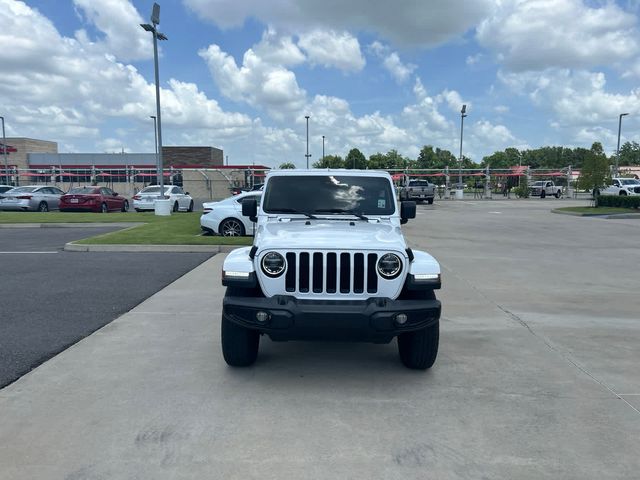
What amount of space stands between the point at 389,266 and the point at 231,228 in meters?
10.5

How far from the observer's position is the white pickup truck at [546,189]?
48.9 meters

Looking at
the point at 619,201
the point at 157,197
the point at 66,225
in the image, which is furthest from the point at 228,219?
the point at 619,201

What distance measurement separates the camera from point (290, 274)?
4.37m

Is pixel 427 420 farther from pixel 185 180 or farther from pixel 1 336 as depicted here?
pixel 185 180

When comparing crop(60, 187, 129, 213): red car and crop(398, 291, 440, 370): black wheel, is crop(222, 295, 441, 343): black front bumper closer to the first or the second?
crop(398, 291, 440, 370): black wheel

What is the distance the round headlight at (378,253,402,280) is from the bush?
91.1ft

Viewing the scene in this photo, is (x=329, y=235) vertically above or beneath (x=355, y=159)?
beneath

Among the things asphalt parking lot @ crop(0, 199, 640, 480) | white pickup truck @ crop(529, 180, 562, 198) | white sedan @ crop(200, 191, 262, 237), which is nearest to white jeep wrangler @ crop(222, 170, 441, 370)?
asphalt parking lot @ crop(0, 199, 640, 480)

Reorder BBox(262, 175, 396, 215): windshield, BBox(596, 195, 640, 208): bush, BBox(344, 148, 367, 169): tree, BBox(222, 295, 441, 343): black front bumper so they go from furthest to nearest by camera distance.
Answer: BBox(344, 148, 367, 169): tree < BBox(596, 195, 640, 208): bush < BBox(262, 175, 396, 215): windshield < BBox(222, 295, 441, 343): black front bumper

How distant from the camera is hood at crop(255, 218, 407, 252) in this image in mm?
4367

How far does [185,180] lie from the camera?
47.2 meters

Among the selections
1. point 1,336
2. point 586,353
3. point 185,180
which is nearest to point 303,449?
point 586,353

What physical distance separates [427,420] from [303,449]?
1032 mm

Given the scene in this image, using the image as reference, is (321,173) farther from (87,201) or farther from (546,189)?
(546,189)
